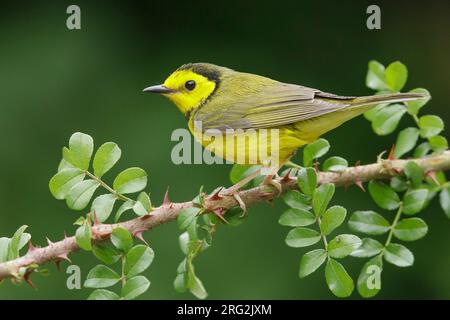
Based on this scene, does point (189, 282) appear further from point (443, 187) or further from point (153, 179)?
point (153, 179)

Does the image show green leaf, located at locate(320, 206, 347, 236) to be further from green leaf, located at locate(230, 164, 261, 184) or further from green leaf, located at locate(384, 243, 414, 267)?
green leaf, located at locate(230, 164, 261, 184)

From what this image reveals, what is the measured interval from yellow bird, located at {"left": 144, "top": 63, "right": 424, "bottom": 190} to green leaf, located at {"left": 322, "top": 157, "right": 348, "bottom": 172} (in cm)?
35

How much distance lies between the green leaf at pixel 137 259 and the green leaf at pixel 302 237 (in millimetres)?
570

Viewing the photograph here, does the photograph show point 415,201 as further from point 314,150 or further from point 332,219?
point 332,219

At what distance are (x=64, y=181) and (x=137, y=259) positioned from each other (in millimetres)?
436

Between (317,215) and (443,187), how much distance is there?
0.95 meters

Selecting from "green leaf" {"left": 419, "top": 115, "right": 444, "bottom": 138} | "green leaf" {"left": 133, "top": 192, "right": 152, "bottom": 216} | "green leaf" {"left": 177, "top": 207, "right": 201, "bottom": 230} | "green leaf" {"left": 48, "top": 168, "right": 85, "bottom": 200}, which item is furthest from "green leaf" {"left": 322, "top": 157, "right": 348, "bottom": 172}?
"green leaf" {"left": 48, "top": 168, "right": 85, "bottom": 200}

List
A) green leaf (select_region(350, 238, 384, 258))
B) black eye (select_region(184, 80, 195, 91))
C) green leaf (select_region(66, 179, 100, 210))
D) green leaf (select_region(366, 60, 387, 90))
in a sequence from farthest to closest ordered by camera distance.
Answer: black eye (select_region(184, 80, 195, 91))
green leaf (select_region(366, 60, 387, 90))
green leaf (select_region(350, 238, 384, 258))
green leaf (select_region(66, 179, 100, 210))

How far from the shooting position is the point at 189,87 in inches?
161

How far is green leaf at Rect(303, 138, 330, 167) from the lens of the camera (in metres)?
3.34

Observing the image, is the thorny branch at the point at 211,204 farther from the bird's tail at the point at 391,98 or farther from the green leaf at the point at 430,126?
the bird's tail at the point at 391,98

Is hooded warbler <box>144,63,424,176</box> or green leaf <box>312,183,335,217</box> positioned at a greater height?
hooded warbler <box>144,63,424,176</box>

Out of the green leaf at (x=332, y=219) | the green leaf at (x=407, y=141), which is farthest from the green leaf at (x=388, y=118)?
the green leaf at (x=332, y=219)

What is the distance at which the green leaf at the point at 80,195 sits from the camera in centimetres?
269
